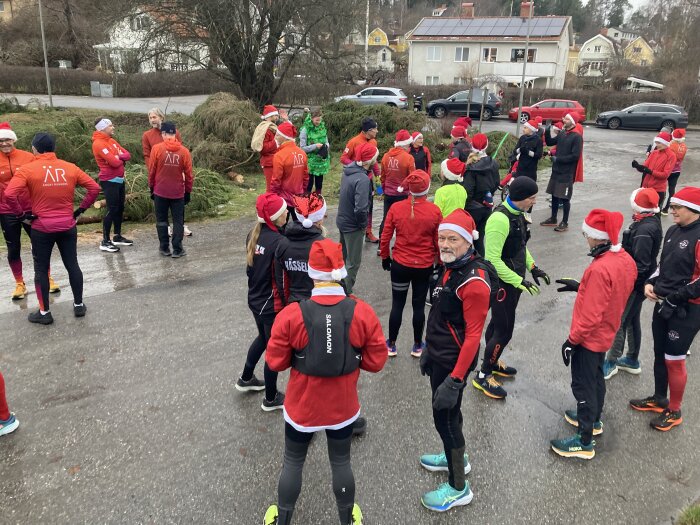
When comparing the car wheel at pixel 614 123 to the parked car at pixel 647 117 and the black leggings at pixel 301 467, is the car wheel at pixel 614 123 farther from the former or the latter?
the black leggings at pixel 301 467

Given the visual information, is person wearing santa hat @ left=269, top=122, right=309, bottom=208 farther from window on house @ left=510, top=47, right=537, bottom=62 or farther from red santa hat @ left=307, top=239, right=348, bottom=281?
window on house @ left=510, top=47, right=537, bottom=62

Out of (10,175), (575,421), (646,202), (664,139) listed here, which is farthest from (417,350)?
(664,139)

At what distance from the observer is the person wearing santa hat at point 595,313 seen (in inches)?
139

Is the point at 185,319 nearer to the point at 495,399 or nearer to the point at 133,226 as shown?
the point at 495,399

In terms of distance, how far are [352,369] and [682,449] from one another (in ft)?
9.58

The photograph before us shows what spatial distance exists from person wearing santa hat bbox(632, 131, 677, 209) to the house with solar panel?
124 ft

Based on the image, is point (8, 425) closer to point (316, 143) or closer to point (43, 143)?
point (43, 143)

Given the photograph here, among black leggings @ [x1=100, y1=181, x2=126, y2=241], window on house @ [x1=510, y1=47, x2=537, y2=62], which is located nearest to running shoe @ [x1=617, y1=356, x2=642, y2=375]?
black leggings @ [x1=100, y1=181, x2=126, y2=241]

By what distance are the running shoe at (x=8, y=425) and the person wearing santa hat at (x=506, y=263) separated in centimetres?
377

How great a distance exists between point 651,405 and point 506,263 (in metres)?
1.74

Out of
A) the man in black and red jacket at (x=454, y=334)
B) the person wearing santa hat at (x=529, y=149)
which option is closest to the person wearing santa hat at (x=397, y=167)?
the person wearing santa hat at (x=529, y=149)

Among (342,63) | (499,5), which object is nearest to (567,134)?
(342,63)

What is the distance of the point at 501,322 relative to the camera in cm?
447

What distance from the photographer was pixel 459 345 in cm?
320
